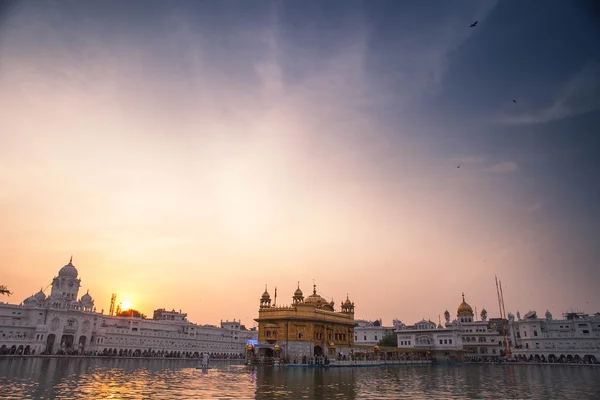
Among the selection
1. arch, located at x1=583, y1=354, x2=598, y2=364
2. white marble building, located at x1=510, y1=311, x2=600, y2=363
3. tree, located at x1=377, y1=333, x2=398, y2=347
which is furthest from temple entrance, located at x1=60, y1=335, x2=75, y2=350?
arch, located at x1=583, y1=354, x2=598, y2=364

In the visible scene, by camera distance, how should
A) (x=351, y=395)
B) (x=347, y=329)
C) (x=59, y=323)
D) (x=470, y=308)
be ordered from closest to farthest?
(x=351, y=395), (x=347, y=329), (x=59, y=323), (x=470, y=308)

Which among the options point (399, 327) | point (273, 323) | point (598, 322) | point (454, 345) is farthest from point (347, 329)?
point (598, 322)

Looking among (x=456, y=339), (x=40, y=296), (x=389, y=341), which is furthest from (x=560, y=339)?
(x=40, y=296)

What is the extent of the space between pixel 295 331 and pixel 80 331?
134ft

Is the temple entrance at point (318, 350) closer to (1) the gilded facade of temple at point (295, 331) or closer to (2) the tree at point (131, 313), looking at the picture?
(1) the gilded facade of temple at point (295, 331)

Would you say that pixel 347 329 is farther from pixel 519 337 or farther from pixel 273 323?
pixel 519 337

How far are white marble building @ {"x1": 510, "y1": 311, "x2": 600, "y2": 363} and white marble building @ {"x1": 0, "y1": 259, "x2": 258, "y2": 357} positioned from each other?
5829 centimetres

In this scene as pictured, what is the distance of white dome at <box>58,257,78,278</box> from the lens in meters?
75.7

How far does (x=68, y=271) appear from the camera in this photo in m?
76.3

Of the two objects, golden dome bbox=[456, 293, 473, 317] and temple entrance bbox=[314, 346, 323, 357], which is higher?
golden dome bbox=[456, 293, 473, 317]

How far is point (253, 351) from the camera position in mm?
51000

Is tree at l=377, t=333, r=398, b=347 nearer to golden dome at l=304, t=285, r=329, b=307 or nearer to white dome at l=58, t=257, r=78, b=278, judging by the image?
golden dome at l=304, t=285, r=329, b=307

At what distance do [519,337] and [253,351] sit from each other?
2373 inches

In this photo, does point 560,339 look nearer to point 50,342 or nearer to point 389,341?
point 389,341
